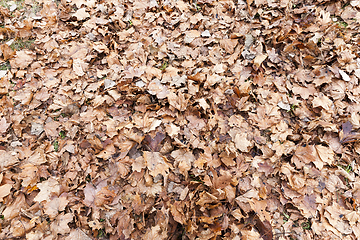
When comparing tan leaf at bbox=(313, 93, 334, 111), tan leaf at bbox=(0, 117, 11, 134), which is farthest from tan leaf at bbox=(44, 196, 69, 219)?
tan leaf at bbox=(313, 93, 334, 111)

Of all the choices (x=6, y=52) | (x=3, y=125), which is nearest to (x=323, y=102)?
(x=3, y=125)

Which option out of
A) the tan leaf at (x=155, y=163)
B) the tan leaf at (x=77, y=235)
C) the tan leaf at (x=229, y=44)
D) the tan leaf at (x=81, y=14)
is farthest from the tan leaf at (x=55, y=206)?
the tan leaf at (x=229, y=44)

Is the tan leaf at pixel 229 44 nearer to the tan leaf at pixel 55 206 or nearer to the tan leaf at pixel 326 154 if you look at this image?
the tan leaf at pixel 326 154

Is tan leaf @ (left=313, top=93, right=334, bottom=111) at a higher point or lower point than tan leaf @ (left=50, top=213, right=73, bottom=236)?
higher

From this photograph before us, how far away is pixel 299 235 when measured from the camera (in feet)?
7.12

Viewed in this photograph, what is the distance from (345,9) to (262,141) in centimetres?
268

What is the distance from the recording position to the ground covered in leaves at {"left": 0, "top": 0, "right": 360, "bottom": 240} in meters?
2.20

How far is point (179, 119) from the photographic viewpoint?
2.61 meters

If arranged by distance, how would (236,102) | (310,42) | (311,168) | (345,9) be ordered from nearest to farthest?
(311,168), (236,102), (310,42), (345,9)

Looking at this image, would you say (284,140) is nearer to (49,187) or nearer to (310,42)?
(310,42)

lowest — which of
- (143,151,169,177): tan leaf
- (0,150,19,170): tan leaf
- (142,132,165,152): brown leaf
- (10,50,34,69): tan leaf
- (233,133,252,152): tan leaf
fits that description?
(0,150,19,170): tan leaf

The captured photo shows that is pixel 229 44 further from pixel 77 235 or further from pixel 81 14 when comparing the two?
pixel 77 235

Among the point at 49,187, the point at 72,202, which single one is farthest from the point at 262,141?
the point at 49,187

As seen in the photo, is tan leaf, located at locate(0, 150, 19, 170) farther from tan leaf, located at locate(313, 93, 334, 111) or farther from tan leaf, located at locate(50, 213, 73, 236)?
tan leaf, located at locate(313, 93, 334, 111)
